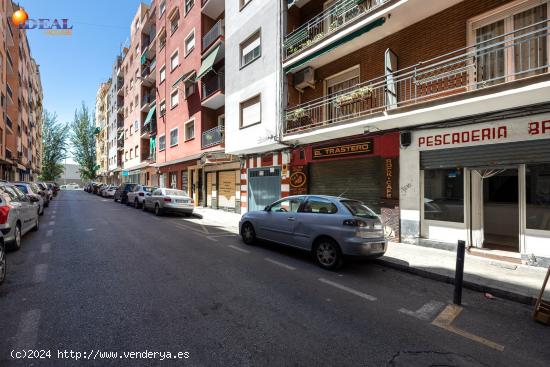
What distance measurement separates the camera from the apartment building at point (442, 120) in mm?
6348

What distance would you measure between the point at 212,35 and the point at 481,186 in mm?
16860

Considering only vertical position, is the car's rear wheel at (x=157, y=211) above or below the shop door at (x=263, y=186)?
below

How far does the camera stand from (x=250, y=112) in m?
13.9

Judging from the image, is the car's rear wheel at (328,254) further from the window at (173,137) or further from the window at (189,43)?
the window at (173,137)

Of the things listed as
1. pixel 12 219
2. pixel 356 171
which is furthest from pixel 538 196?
pixel 12 219

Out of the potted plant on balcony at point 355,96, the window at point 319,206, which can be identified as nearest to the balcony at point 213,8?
the potted plant on balcony at point 355,96

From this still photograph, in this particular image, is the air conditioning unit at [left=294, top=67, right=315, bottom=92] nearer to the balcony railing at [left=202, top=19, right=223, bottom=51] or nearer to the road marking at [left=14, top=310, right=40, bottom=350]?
the balcony railing at [left=202, top=19, right=223, bottom=51]

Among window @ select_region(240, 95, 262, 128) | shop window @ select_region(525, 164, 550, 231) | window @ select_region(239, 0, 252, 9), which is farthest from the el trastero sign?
window @ select_region(239, 0, 252, 9)

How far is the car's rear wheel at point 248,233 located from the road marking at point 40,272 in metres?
4.52

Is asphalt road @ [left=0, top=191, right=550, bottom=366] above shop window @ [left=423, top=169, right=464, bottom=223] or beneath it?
beneath

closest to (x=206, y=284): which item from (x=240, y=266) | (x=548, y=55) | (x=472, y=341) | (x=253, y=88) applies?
(x=240, y=266)

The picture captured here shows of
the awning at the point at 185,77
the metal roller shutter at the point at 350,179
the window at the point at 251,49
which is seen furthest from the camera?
the awning at the point at 185,77

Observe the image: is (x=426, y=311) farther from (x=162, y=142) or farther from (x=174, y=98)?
(x=162, y=142)

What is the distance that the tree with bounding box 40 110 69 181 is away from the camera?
1983 inches
